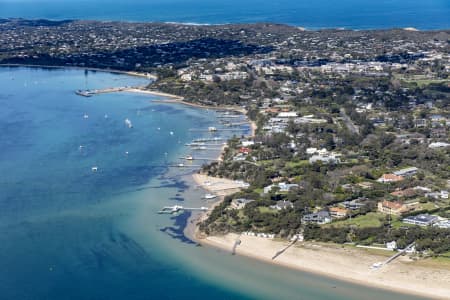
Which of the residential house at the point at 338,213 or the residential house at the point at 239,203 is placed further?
the residential house at the point at 239,203

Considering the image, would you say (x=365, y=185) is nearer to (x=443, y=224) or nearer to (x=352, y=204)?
(x=352, y=204)

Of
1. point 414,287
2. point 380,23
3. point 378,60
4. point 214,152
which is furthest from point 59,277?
point 380,23

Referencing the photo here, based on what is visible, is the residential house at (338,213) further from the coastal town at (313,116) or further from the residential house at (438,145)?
the residential house at (438,145)

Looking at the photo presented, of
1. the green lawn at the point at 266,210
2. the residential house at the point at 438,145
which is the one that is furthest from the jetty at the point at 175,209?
the residential house at the point at 438,145

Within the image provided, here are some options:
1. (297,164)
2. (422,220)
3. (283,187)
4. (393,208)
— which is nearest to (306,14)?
(297,164)

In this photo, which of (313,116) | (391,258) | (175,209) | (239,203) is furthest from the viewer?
(313,116)

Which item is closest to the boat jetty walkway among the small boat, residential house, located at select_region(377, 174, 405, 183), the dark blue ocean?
the small boat
